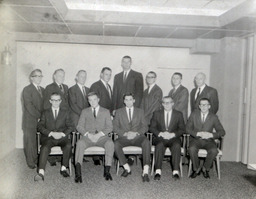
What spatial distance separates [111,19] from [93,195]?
245 centimetres

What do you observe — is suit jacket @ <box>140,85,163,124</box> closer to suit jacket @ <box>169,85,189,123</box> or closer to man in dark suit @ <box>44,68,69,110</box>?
suit jacket @ <box>169,85,189,123</box>

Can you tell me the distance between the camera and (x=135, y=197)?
3.24m

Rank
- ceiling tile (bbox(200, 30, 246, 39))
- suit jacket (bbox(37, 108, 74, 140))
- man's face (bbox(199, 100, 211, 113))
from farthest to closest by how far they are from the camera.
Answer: ceiling tile (bbox(200, 30, 246, 39)) < man's face (bbox(199, 100, 211, 113)) < suit jacket (bbox(37, 108, 74, 140))

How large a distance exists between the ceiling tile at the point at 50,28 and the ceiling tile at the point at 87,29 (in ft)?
0.41

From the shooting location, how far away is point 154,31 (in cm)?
460

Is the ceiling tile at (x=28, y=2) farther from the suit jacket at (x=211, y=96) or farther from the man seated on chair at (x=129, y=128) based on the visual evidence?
the suit jacket at (x=211, y=96)

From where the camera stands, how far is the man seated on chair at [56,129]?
3873 millimetres

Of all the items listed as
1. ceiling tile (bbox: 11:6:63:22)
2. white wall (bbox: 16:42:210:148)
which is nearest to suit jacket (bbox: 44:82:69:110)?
white wall (bbox: 16:42:210:148)

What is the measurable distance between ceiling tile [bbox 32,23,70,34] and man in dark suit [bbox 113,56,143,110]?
1155 mm

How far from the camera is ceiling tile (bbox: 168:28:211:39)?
176 inches

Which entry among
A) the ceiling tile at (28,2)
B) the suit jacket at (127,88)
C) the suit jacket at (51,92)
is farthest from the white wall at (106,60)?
the ceiling tile at (28,2)

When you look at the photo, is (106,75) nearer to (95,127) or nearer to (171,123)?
(95,127)

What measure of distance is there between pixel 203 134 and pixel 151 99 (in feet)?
3.67

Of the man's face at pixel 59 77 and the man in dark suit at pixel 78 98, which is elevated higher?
the man's face at pixel 59 77
